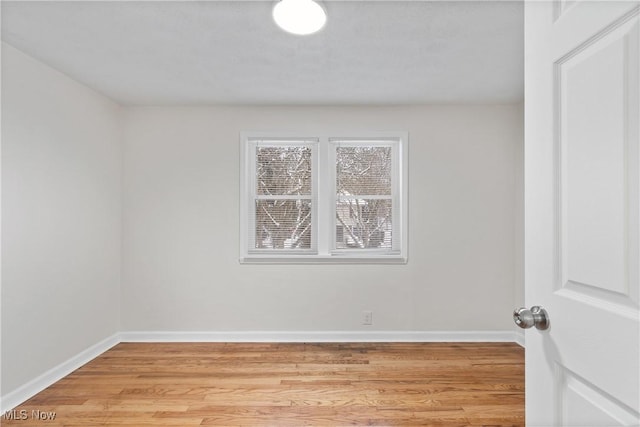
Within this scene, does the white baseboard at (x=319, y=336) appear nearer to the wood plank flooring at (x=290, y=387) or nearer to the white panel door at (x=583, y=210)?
the wood plank flooring at (x=290, y=387)

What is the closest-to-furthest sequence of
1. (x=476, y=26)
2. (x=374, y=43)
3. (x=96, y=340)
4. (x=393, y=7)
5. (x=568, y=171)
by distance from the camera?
(x=568, y=171) → (x=393, y=7) → (x=476, y=26) → (x=374, y=43) → (x=96, y=340)

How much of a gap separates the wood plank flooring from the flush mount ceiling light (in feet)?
7.62

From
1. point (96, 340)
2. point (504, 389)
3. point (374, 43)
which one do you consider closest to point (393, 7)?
point (374, 43)

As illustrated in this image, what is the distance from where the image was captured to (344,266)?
3371 millimetres

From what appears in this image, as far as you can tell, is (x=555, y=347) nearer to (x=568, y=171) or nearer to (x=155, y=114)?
(x=568, y=171)

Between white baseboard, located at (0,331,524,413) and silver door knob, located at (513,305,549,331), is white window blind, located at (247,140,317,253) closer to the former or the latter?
white baseboard, located at (0,331,524,413)

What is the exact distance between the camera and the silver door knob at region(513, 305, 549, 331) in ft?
2.82

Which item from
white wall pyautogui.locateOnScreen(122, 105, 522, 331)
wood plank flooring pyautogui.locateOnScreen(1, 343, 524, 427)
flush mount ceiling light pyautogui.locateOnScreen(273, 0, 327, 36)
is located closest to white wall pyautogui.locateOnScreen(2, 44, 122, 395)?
white wall pyautogui.locateOnScreen(122, 105, 522, 331)

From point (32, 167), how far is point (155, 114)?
1277 millimetres

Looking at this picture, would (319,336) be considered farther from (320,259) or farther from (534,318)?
(534,318)

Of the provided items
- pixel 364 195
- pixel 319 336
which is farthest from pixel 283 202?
pixel 319 336

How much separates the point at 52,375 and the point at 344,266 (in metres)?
2.49

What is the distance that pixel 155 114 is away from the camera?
3.37 m

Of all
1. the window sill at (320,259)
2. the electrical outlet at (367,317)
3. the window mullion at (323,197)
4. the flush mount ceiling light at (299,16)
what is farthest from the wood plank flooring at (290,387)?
the flush mount ceiling light at (299,16)
